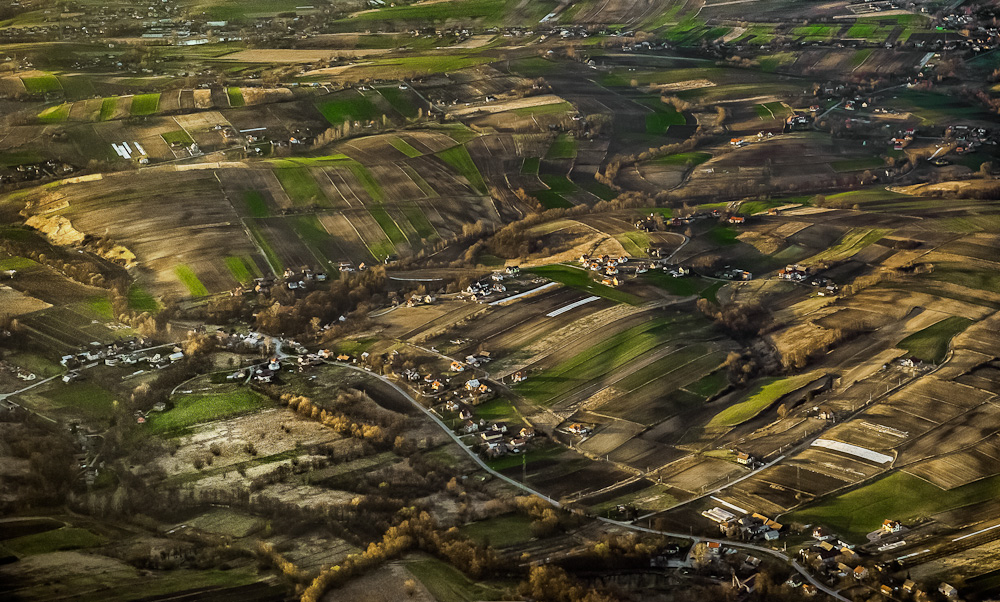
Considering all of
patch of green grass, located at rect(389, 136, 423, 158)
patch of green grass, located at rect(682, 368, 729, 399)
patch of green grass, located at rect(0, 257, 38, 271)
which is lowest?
patch of green grass, located at rect(682, 368, 729, 399)

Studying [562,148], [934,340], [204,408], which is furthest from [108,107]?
[934,340]

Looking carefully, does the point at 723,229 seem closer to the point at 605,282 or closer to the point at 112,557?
the point at 605,282

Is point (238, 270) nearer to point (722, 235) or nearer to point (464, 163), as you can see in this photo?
point (464, 163)

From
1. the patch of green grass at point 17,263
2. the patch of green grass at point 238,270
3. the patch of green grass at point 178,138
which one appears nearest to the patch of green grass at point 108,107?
the patch of green grass at point 178,138

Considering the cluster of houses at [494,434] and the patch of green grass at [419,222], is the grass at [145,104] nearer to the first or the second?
the patch of green grass at [419,222]

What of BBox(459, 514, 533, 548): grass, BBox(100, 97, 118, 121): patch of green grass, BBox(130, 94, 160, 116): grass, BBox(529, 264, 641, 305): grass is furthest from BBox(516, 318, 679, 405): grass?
BBox(130, 94, 160, 116): grass

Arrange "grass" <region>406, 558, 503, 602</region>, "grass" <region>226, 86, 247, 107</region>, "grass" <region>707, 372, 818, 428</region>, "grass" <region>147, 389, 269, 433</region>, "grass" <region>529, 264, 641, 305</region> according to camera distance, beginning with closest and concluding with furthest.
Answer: "grass" <region>406, 558, 503, 602</region>, "grass" <region>707, 372, 818, 428</region>, "grass" <region>147, 389, 269, 433</region>, "grass" <region>529, 264, 641, 305</region>, "grass" <region>226, 86, 247, 107</region>

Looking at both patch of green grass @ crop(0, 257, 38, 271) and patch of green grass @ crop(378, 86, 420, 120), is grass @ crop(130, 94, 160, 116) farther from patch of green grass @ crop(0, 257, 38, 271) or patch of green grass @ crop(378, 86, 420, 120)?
patch of green grass @ crop(0, 257, 38, 271)
